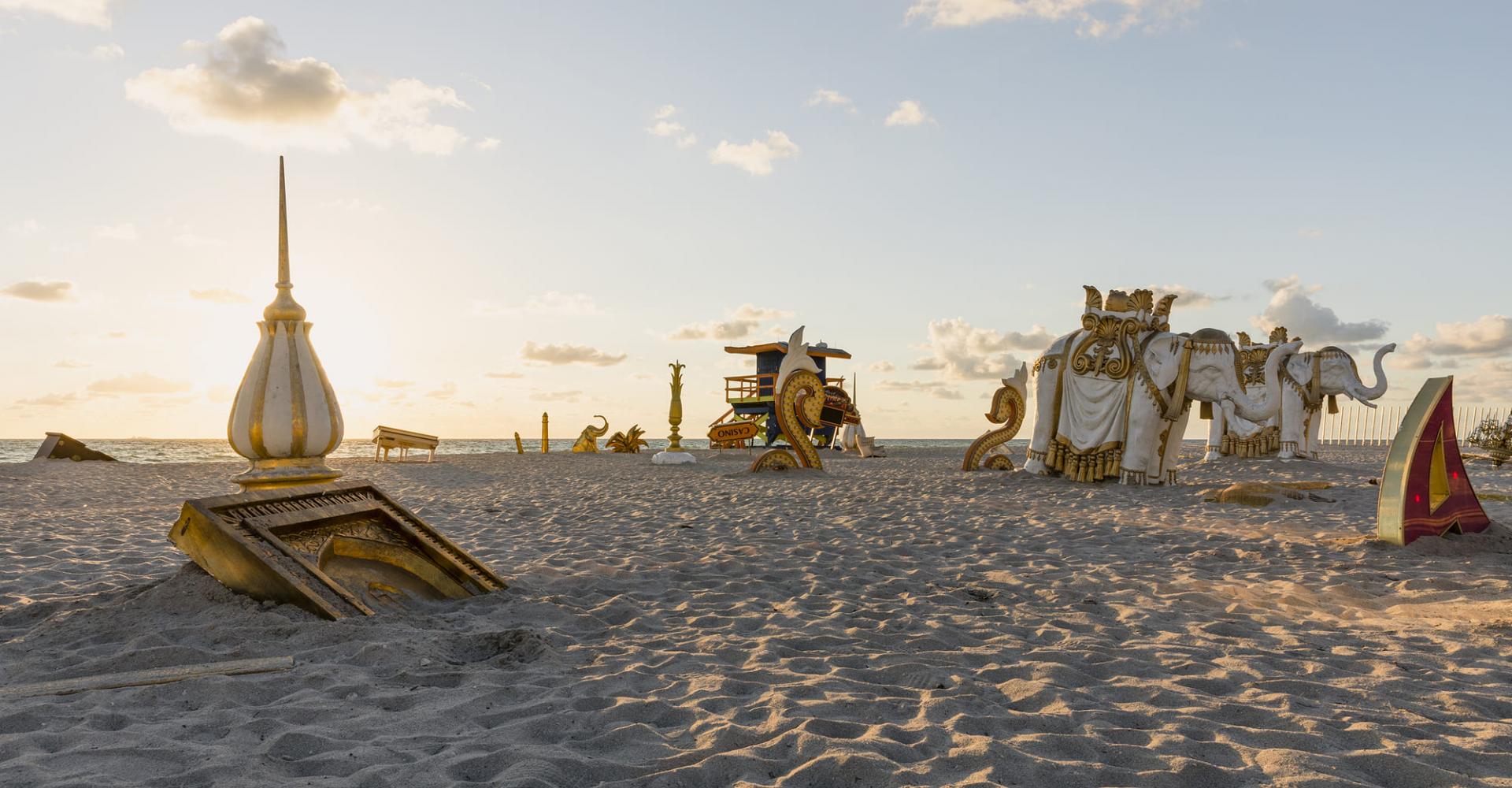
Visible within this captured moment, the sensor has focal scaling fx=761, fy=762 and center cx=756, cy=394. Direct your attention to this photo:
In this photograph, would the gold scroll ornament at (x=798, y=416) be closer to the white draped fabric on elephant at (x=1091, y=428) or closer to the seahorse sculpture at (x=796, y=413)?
the seahorse sculpture at (x=796, y=413)

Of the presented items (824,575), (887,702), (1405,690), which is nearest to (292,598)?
(887,702)

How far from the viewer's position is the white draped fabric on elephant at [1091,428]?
12.2 metres

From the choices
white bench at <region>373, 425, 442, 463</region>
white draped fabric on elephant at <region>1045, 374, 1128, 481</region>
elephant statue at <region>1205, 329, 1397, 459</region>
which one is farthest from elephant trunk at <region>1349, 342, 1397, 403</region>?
white bench at <region>373, 425, 442, 463</region>

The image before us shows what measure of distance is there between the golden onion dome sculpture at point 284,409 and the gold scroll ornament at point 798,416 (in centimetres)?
1073

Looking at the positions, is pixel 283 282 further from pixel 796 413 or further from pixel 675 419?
pixel 675 419

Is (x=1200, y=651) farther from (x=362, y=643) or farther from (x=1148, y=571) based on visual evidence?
(x=362, y=643)

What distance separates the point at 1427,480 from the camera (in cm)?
652

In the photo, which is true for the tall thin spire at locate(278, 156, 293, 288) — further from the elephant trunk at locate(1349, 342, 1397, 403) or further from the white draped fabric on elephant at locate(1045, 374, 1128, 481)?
the elephant trunk at locate(1349, 342, 1397, 403)

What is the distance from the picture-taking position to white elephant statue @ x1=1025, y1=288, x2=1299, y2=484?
38.4 feet

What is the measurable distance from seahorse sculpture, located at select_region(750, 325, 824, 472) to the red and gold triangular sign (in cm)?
969

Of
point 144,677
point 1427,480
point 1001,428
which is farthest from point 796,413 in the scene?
point 144,677

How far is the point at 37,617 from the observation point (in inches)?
163

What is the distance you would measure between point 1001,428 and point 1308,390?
23.9ft

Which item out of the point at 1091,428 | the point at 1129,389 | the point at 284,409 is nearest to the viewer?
the point at 284,409
